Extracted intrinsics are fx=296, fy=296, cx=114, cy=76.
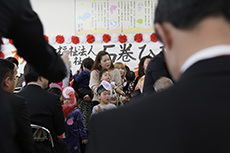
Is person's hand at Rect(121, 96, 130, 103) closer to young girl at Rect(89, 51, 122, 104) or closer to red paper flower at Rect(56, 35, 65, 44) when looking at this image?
young girl at Rect(89, 51, 122, 104)

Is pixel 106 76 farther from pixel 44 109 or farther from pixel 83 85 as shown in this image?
pixel 44 109

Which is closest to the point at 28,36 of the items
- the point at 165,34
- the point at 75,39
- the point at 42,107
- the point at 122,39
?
the point at 165,34

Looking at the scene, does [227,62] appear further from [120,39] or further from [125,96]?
[120,39]

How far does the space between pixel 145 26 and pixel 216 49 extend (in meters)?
5.56

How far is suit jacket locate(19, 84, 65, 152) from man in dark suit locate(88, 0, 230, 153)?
5.06 feet

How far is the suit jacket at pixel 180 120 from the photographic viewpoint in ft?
1.50

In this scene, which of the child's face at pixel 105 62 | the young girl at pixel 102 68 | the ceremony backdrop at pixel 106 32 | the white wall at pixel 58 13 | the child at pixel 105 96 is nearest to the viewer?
the child at pixel 105 96

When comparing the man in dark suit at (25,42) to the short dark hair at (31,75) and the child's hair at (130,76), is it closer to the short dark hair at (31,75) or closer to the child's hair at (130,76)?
the short dark hair at (31,75)

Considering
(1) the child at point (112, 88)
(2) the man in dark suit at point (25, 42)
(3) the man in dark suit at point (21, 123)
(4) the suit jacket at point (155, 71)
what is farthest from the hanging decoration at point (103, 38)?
(2) the man in dark suit at point (25, 42)

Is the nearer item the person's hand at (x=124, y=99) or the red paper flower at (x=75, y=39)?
the person's hand at (x=124, y=99)

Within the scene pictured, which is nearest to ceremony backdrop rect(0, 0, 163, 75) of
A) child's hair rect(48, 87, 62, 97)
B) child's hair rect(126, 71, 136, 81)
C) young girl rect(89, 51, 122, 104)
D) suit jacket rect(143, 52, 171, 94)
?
child's hair rect(126, 71, 136, 81)

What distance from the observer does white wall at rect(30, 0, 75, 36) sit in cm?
602

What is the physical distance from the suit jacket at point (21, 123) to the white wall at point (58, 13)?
4777 millimetres

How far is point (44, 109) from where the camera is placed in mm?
2021
